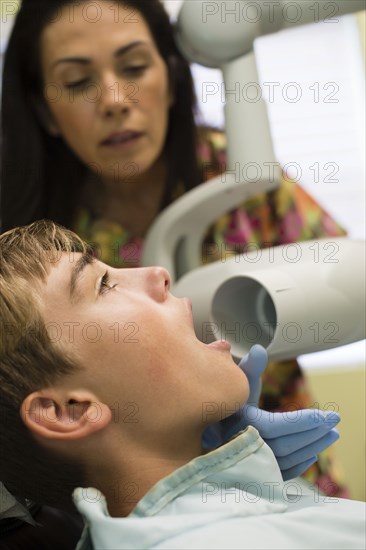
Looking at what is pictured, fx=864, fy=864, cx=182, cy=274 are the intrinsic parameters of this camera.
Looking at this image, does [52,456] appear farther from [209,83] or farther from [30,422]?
[209,83]

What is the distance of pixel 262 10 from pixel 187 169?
53cm

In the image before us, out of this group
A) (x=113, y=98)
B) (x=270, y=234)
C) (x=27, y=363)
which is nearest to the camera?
(x=27, y=363)

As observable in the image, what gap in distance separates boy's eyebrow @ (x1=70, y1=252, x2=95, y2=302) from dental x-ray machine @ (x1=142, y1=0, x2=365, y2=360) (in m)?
0.16

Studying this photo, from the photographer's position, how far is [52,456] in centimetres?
93

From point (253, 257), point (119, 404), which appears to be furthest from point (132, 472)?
point (253, 257)

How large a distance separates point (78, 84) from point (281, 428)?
2.53 feet

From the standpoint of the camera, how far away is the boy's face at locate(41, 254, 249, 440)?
2.98 feet

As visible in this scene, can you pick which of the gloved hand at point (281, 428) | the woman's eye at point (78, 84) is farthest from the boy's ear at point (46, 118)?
the gloved hand at point (281, 428)

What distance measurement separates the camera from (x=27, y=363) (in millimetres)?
904

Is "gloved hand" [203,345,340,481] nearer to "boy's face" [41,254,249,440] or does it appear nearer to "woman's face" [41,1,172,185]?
"boy's face" [41,254,249,440]

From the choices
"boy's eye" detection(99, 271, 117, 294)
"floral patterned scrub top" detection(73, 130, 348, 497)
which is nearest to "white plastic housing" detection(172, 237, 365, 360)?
"boy's eye" detection(99, 271, 117, 294)

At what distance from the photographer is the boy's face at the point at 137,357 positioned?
2.98 ft

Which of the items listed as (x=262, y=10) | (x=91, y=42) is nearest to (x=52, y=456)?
(x=262, y=10)

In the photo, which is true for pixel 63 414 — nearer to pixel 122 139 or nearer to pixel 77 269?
pixel 77 269
